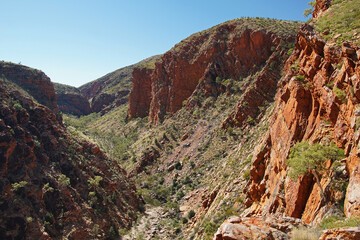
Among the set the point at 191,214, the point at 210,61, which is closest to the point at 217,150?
the point at 191,214

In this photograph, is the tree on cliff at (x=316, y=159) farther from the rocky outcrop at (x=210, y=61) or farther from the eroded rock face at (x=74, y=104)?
the eroded rock face at (x=74, y=104)

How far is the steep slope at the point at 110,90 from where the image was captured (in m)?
131

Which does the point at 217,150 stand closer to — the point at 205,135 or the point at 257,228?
the point at 205,135

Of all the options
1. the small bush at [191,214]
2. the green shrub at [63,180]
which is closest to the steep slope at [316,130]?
the small bush at [191,214]

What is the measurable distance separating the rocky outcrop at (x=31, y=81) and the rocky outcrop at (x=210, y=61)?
94.9 ft

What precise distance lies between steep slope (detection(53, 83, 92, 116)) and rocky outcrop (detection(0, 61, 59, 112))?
71395 millimetres

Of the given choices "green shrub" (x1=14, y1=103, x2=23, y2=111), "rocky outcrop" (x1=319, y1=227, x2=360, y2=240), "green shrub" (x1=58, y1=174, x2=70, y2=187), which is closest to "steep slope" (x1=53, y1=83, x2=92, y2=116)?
"green shrub" (x1=14, y1=103, x2=23, y2=111)

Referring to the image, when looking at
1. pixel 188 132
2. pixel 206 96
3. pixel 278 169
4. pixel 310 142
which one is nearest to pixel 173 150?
pixel 188 132

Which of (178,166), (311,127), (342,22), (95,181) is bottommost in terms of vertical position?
(178,166)

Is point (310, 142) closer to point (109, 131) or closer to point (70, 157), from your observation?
point (70, 157)

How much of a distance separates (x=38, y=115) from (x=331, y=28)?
133ft

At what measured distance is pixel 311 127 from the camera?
16.0 meters

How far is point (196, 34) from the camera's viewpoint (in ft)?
260

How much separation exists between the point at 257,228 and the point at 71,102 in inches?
5675
